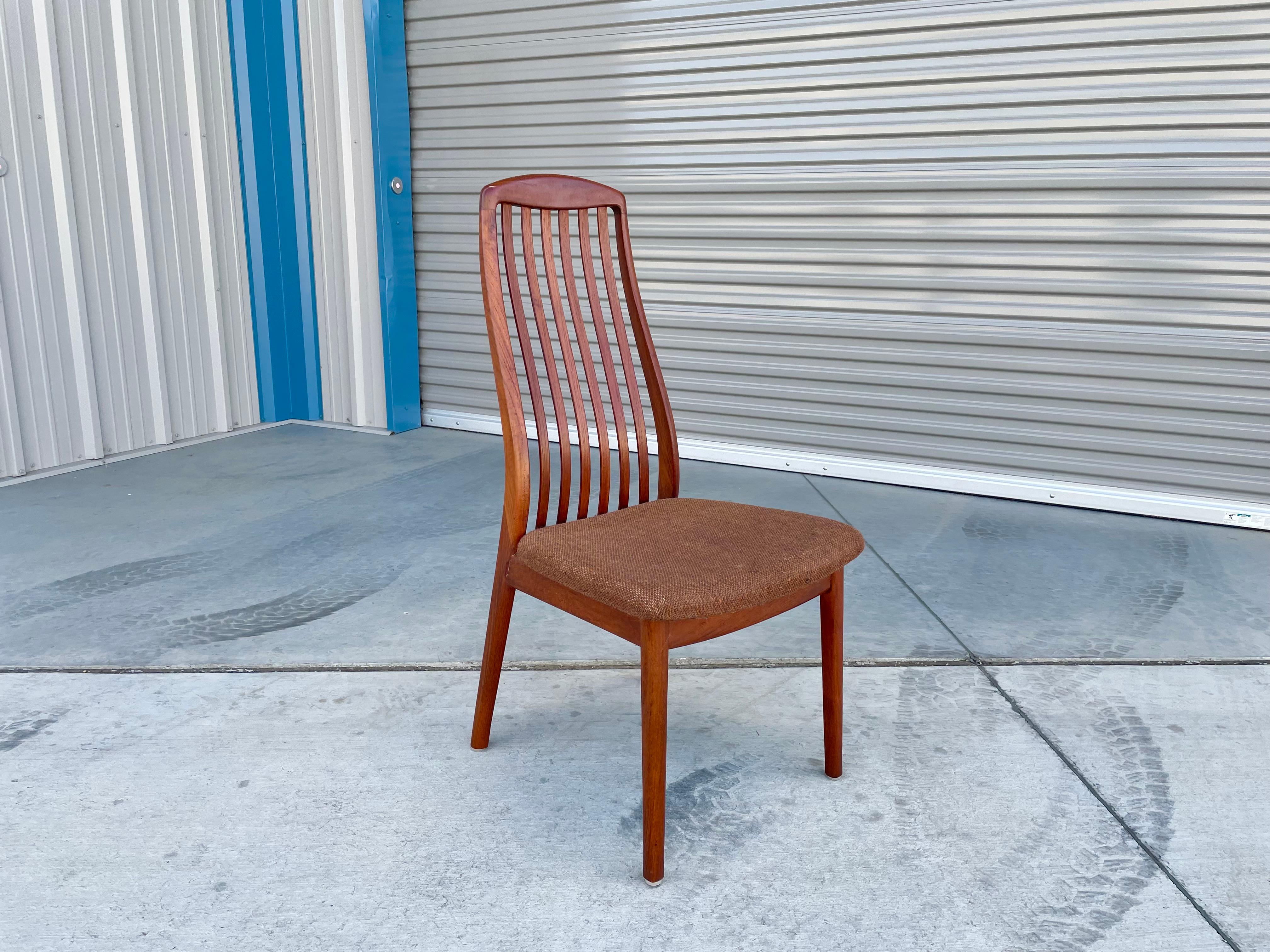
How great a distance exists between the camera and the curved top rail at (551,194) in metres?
1.62

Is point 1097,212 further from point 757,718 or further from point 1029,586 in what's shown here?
point 757,718

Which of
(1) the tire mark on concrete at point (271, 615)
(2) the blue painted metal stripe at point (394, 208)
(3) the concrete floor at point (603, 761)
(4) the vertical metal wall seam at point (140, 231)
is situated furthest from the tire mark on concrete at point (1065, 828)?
(4) the vertical metal wall seam at point (140, 231)

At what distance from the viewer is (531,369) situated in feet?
5.61

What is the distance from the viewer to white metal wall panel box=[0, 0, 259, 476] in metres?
3.42

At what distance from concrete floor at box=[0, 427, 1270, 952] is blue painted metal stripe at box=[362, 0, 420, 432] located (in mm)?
1533

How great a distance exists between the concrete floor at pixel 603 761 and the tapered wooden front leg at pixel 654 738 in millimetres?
59

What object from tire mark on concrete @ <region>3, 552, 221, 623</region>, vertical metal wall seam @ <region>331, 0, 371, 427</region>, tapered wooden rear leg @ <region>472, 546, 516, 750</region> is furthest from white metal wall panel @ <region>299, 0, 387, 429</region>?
tapered wooden rear leg @ <region>472, 546, 516, 750</region>

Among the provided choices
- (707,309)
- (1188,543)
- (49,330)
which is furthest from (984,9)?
(49,330)

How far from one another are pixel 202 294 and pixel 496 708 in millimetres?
2891

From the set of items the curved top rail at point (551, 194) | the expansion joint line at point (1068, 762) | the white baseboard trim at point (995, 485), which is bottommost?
the white baseboard trim at point (995, 485)

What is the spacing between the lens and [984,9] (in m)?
3.14

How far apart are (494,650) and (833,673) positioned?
588 mm

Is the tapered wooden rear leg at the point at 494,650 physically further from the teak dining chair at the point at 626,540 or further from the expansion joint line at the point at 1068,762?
the expansion joint line at the point at 1068,762

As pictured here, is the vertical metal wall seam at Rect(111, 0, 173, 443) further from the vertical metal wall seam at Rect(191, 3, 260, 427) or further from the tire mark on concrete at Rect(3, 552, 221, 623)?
the tire mark on concrete at Rect(3, 552, 221, 623)
